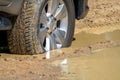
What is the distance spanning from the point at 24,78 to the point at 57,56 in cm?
122

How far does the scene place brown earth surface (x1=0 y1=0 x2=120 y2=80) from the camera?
5.74 metres

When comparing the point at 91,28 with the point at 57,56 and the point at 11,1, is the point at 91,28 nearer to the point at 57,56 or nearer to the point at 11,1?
the point at 57,56

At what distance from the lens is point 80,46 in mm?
7594

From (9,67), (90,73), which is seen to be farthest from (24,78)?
(90,73)

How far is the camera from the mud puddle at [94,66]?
579 centimetres

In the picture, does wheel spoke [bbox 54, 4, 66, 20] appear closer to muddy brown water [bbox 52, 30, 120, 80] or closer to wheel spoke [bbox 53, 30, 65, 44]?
wheel spoke [bbox 53, 30, 65, 44]

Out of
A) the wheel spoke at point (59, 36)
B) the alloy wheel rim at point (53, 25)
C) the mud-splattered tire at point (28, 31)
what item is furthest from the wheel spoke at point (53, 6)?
the wheel spoke at point (59, 36)

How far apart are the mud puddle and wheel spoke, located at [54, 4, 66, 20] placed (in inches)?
28.5

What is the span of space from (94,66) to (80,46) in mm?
1380

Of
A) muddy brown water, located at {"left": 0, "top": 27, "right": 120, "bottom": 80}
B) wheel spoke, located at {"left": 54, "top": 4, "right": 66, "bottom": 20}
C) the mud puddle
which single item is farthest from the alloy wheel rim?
the mud puddle

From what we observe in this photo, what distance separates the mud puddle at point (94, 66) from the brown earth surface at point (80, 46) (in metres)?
0.13

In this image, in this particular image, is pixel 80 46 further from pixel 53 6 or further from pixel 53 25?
pixel 53 6

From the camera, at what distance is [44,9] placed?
6668 mm

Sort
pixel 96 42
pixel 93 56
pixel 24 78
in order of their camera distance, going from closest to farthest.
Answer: pixel 24 78 < pixel 93 56 < pixel 96 42
